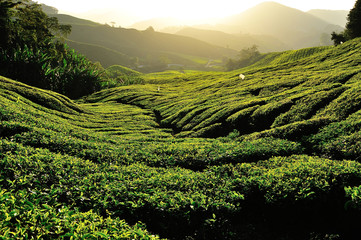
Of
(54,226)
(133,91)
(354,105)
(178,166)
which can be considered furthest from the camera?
(133,91)

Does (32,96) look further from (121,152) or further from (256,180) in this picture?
(256,180)

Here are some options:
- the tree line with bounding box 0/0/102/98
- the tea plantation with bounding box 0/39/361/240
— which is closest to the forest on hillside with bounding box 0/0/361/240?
the tea plantation with bounding box 0/39/361/240

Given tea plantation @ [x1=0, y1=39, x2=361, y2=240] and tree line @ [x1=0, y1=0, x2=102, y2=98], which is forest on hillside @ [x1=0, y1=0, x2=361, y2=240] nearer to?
tea plantation @ [x1=0, y1=39, x2=361, y2=240]

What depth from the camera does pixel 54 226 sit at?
3.48m

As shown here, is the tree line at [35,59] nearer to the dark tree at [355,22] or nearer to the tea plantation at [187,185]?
the tea plantation at [187,185]

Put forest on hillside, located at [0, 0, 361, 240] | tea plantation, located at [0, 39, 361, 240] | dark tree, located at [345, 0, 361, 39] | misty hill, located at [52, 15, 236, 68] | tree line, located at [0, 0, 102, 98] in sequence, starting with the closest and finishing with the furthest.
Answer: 1. tea plantation, located at [0, 39, 361, 240]
2. forest on hillside, located at [0, 0, 361, 240]
3. tree line, located at [0, 0, 102, 98]
4. dark tree, located at [345, 0, 361, 39]
5. misty hill, located at [52, 15, 236, 68]

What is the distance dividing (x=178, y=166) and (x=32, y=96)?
1182cm

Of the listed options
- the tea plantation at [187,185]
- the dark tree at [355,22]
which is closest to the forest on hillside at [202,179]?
the tea plantation at [187,185]

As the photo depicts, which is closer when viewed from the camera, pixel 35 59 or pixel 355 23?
pixel 35 59

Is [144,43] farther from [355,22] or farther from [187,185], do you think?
[187,185]

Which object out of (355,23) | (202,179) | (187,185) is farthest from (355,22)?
(187,185)

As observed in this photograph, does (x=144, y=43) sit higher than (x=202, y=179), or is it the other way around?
(x=144, y=43)

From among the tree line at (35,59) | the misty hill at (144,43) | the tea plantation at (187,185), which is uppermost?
the misty hill at (144,43)

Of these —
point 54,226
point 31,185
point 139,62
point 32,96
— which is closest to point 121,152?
point 31,185
